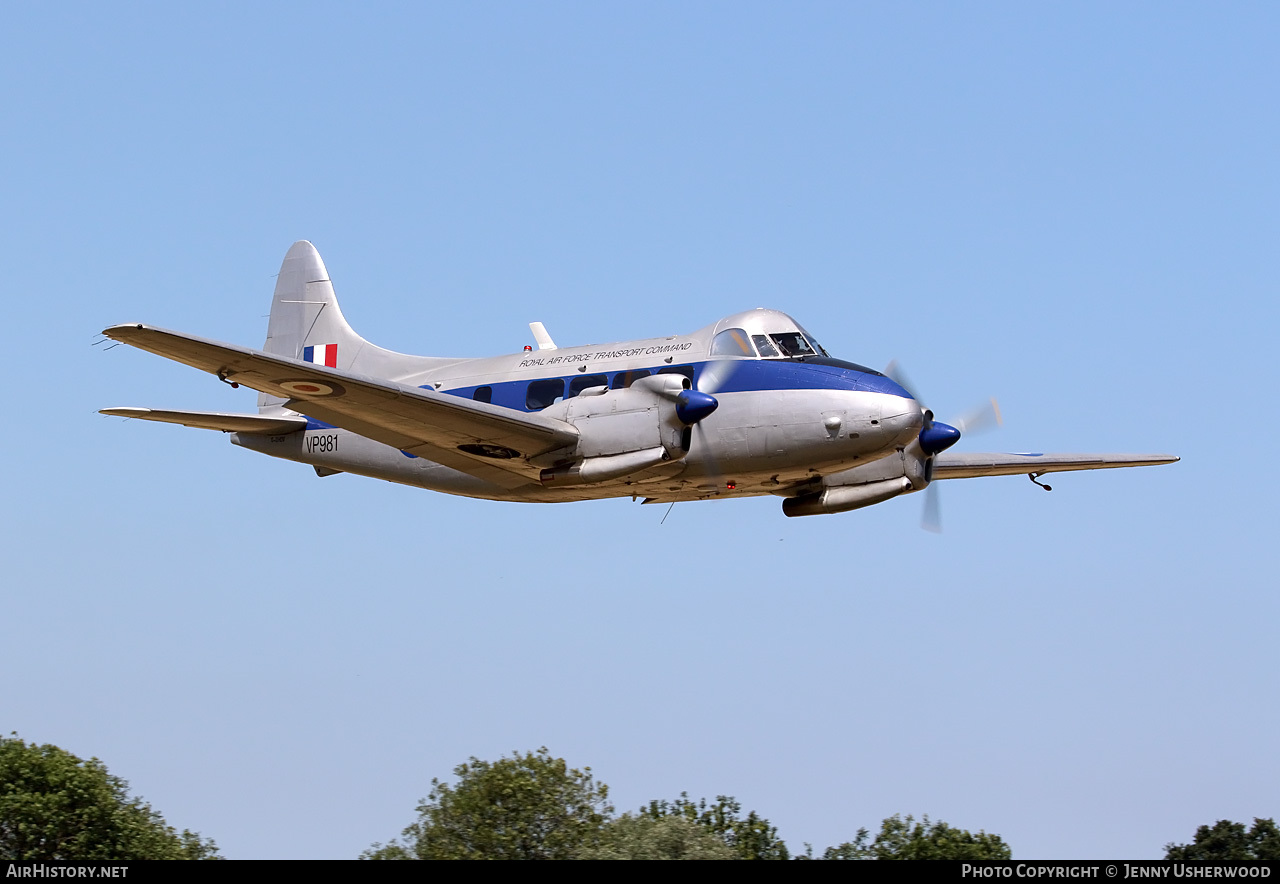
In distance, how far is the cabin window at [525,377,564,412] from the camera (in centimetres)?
2267

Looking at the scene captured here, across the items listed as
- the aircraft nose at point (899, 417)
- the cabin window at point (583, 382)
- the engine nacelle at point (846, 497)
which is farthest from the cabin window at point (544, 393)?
the aircraft nose at point (899, 417)

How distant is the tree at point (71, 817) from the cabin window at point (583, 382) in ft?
49.3

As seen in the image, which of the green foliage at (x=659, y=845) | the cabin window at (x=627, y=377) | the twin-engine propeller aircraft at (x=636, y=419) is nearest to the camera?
the twin-engine propeller aircraft at (x=636, y=419)

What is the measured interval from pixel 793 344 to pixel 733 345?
90 cm

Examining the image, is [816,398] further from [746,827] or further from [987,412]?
[746,827]

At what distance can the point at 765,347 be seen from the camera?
21.9 m

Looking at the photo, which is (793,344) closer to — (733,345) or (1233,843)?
(733,345)

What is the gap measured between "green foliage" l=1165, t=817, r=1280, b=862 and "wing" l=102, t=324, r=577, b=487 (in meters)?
34.1

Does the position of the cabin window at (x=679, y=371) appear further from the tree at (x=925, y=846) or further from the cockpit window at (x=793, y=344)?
the tree at (x=925, y=846)

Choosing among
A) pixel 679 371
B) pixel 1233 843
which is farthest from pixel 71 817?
pixel 1233 843

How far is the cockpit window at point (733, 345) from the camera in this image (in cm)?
2192

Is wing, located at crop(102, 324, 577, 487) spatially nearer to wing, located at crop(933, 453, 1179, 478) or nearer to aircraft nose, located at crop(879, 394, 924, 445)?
aircraft nose, located at crop(879, 394, 924, 445)
